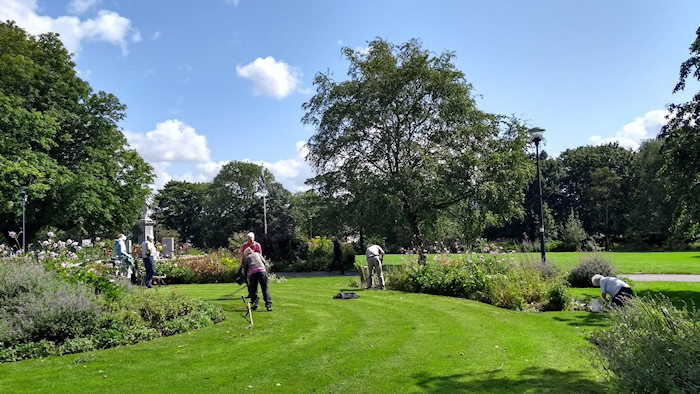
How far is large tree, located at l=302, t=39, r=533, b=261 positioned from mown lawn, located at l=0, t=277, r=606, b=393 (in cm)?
1079

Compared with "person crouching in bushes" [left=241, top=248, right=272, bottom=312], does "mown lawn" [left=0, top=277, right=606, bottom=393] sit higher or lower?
lower

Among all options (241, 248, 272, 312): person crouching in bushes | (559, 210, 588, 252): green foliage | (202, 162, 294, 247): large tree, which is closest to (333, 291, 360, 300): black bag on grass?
(241, 248, 272, 312): person crouching in bushes

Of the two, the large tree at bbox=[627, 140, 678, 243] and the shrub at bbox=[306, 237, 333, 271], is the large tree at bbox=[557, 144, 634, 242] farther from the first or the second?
the shrub at bbox=[306, 237, 333, 271]

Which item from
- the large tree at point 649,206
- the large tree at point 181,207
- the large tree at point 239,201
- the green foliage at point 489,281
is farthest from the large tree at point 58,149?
the large tree at point 649,206

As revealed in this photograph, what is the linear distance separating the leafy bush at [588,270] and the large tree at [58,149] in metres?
22.5

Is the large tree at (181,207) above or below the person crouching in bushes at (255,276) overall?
above

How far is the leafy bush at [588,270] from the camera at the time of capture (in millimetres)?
14180

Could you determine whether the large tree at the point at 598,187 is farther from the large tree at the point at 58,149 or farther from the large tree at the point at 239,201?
the large tree at the point at 58,149

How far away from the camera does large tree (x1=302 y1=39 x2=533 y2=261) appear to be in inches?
797

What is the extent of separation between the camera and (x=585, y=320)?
30.5 feet

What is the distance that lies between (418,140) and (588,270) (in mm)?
9789

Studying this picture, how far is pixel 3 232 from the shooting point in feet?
84.7

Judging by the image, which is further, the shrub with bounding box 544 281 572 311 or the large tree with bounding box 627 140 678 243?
the large tree with bounding box 627 140 678 243

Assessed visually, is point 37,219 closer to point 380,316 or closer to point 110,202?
point 110,202
